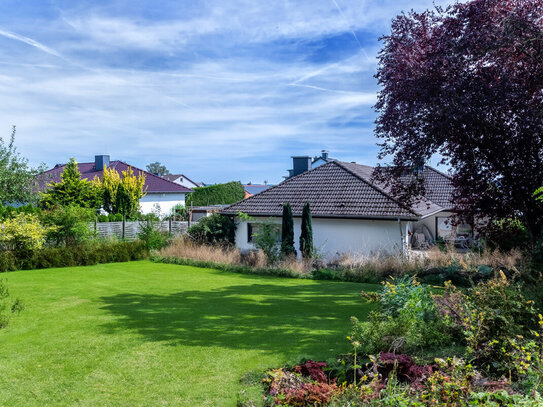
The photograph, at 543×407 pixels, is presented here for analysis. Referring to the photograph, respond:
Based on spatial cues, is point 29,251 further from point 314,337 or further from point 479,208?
point 479,208

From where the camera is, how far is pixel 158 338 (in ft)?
24.5

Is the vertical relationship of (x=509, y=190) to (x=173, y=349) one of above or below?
above

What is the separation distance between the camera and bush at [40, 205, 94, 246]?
1931cm

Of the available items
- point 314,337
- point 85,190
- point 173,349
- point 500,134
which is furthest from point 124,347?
point 85,190

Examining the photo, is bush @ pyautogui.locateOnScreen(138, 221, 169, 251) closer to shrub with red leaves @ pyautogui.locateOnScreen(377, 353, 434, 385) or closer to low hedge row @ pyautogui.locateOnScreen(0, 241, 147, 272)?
low hedge row @ pyautogui.locateOnScreen(0, 241, 147, 272)

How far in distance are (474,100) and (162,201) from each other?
3587 centimetres

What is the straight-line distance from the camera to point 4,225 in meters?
17.3

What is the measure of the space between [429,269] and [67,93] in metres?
13.5

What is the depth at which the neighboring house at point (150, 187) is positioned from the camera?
40.0 metres

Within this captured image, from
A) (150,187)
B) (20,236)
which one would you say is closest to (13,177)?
(20,236)

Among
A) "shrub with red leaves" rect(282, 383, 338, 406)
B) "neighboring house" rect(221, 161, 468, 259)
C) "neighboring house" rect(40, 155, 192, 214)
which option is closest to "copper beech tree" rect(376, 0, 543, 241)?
"neighboring house" rect(221, 161, 468, 259)

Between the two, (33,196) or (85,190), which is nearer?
(33,196)

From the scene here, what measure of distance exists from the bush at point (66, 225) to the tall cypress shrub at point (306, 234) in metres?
9.86

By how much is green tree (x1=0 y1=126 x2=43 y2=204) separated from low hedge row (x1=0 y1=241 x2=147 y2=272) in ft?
11.2
